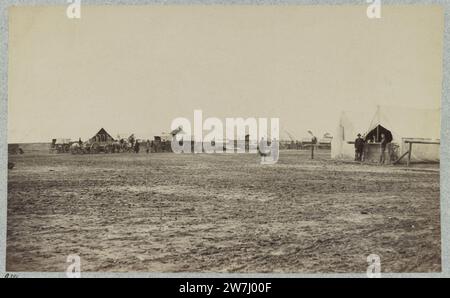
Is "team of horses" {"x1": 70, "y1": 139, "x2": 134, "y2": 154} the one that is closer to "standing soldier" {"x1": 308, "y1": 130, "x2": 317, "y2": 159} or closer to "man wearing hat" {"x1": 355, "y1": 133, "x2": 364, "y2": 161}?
"standing soldier" {"x1": 308, "y1": 130, "x2": 317, "y2": 159}

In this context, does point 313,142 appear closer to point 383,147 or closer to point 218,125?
point 383,147

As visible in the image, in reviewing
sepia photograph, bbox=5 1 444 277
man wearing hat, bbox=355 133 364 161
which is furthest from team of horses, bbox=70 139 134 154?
man wearing hat, bbox=355 133 364 161

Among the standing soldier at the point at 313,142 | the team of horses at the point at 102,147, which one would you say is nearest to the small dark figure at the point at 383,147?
the standing soldier at the point at 313,142

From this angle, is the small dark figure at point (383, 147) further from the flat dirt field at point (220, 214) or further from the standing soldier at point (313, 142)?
the standing soldier at point (313, 142)

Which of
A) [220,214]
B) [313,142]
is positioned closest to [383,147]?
[313,142]

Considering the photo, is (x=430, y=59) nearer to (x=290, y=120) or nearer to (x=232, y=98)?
(x=290, y=120)

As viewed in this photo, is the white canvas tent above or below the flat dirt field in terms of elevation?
above
